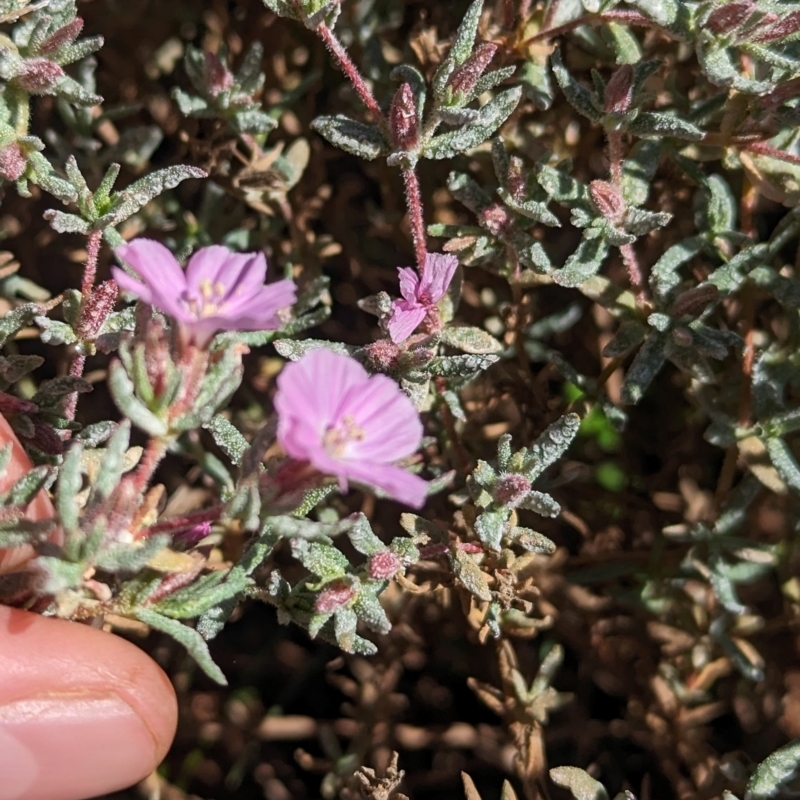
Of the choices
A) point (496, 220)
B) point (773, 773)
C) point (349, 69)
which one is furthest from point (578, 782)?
point (349, 69)

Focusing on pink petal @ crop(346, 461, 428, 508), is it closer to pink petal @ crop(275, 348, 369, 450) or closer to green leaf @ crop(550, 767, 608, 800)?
pink petal @ crop(275, 348, 369, 450)

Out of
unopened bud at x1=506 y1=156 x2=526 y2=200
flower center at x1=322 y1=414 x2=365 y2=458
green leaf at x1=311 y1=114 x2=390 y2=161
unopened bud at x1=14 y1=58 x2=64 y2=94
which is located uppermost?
unopened bud at x1=14 y1=58 x2=64 y2=94

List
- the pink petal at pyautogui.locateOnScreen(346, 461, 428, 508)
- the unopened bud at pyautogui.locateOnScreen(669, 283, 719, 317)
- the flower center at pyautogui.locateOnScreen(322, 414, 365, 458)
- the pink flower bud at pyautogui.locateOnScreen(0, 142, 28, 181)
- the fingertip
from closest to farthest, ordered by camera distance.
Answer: the pink petal at pyautogui.locateOnScreen(346, 461, 428, 508), the flower center at pyautogui.locateOnScreen(322, 414, 365, 458), the fingertip, the pink flower bud at pyautogui.locateOnScreen(0, 142, 28, 181), the unopened bud at pyautogui.locateOnScreen(669, 283, 719, 317)

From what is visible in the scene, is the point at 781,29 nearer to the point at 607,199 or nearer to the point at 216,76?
the point at 607,199

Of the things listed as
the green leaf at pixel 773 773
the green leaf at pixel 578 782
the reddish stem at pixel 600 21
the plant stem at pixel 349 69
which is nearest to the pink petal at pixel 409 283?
the plant stem at pixel 349 69

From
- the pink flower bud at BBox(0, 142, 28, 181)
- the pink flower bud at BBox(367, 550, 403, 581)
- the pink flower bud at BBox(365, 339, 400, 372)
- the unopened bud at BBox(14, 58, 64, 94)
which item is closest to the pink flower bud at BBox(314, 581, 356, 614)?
the pink flower bud at BBox(367, 550, 403, 581)

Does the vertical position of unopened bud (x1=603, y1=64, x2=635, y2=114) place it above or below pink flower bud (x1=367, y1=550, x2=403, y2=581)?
above

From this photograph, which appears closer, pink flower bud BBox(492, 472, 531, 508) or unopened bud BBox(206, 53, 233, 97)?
pink flower bud BBox(492, 472, 531, 508)
